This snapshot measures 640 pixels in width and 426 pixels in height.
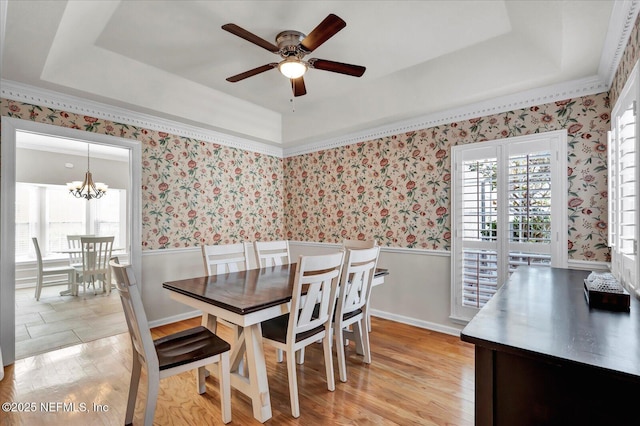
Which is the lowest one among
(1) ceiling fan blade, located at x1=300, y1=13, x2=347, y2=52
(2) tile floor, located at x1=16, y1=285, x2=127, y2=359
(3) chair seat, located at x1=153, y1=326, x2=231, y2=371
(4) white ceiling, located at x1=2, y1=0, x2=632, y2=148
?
(2) tile floor, located at x1=16, y1=285, x2=127, y2=359

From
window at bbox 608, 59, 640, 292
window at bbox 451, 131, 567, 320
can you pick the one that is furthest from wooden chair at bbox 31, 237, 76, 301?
window at bbox 608, 59, 640, 292

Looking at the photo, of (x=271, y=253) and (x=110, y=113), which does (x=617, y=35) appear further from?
(x=110, y=113)

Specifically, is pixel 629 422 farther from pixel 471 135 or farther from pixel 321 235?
pixel 321 235

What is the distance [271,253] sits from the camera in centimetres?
332

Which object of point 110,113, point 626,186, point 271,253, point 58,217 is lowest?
point 271,253

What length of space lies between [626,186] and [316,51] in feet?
8.17

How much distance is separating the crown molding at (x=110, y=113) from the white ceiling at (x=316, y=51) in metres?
0.10

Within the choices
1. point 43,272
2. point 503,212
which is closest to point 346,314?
point 503,212

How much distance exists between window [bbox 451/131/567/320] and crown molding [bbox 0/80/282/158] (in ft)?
9.75

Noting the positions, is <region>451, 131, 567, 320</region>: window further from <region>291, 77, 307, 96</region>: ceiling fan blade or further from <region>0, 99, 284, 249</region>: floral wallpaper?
<region>0, 99, 284, 249</region>: floral wallpaper

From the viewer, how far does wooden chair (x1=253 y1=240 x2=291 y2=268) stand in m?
3.18

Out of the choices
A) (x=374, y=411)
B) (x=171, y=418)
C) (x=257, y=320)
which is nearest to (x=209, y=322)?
(x=171, y=418)

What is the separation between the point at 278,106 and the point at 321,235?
1.94 m

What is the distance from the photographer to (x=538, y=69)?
2.61 metres
